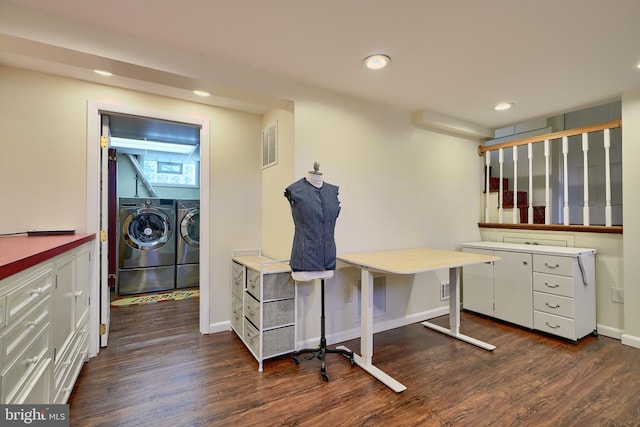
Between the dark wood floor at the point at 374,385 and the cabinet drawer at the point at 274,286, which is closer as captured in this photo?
the dark wood floor at the point at 374,385

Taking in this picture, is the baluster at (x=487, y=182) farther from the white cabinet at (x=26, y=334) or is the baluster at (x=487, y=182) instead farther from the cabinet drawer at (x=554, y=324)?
the white cabinet at (x=26, y=334)

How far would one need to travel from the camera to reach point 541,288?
8.99 ft

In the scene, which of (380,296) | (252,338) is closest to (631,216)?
(380,296)

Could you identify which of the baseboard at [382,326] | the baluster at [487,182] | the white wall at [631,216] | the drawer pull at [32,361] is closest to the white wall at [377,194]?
the baseboard at [382,326]

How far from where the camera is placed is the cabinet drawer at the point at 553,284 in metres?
2.56

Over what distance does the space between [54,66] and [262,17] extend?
1662 millimetres

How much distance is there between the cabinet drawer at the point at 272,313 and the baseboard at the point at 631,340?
2940mm

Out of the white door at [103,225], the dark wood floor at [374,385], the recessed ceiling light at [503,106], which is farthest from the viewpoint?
the recessed ceiling light at [503,106]

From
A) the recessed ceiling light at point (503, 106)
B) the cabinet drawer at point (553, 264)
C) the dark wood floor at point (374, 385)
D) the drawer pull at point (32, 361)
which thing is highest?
the recessed ceiling light at point (503, 106)

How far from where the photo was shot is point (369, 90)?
2.55 m

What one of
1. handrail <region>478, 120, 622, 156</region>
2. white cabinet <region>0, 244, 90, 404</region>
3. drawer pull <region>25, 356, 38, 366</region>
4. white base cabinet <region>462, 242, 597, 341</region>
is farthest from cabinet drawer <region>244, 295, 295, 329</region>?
handrail <region>478, 120, 622, 156</region>

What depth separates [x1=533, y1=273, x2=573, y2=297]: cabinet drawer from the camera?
101 inches

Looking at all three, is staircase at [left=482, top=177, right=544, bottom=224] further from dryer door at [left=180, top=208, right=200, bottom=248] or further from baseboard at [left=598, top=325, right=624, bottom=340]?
dryer door at [left=180, top=208, right=200, bottom=248]

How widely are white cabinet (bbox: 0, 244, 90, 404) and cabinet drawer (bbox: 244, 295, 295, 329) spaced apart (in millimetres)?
1113
